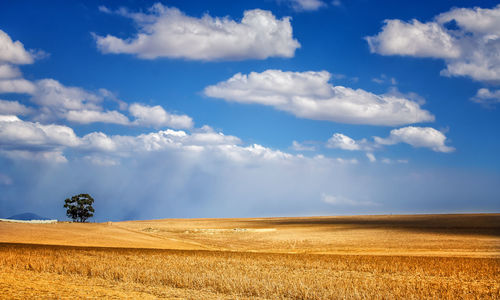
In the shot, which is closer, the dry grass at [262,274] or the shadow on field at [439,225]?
the dry grass at [262,274]

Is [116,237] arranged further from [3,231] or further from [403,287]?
[403,287]

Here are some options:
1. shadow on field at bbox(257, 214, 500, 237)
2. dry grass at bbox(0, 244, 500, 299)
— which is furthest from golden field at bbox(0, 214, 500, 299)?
shadow on field at bbox(257, 214, 500, 237)

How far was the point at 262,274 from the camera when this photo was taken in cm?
2112

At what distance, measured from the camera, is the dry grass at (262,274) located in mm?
17422

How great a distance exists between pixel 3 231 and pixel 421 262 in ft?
117

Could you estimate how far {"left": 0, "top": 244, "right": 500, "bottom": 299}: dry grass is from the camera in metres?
17.4

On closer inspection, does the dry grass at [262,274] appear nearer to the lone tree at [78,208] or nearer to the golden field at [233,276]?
the golden field at [233,276]

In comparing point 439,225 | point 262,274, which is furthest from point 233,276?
point 439,225

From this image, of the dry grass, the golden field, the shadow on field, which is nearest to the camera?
the golden field

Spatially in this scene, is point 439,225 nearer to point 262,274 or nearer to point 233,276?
point 262,274

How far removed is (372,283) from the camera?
18.7 m

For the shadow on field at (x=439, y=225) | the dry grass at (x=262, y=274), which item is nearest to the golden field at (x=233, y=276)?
the dry grass at (x=262, y=274)

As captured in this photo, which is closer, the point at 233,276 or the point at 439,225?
the point at 233,276

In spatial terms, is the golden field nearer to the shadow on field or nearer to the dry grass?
the dry grass
